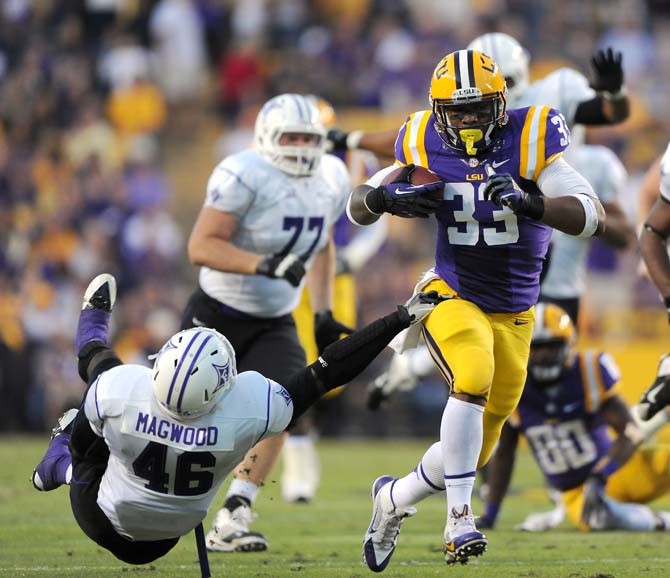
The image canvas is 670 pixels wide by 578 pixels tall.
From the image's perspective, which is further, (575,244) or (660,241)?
(575,244)

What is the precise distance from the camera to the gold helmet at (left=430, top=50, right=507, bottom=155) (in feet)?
17.1

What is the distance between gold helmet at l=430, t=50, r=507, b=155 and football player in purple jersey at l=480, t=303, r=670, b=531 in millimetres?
2213

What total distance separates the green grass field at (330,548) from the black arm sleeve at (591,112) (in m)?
2.16

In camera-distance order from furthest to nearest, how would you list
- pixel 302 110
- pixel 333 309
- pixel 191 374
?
1. pixel 333 309
2. pixel 302 110
3. pixel 191 374

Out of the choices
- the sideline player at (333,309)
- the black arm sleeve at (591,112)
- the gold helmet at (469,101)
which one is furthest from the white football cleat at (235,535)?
the black arm sleeve at (591,112)

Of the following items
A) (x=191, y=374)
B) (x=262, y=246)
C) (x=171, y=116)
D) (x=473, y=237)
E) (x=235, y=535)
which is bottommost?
(x=171, y=116)

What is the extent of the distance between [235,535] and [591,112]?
2.97 meters

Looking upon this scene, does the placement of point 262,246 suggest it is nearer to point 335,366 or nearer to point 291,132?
point 291,132

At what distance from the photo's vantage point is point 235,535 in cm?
610

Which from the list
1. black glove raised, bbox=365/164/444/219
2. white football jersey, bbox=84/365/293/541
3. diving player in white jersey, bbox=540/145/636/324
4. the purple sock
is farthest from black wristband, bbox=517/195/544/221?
diving player in white jersey, bbox=540/145/636/324

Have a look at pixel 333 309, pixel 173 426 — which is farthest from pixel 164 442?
pixel 333 309

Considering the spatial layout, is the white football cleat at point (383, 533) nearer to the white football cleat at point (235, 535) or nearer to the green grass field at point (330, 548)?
→ the green grass field at point (330, 548)

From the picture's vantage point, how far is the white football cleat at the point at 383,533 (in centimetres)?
530

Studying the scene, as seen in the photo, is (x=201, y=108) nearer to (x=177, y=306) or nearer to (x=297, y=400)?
(x=177, y=306)
